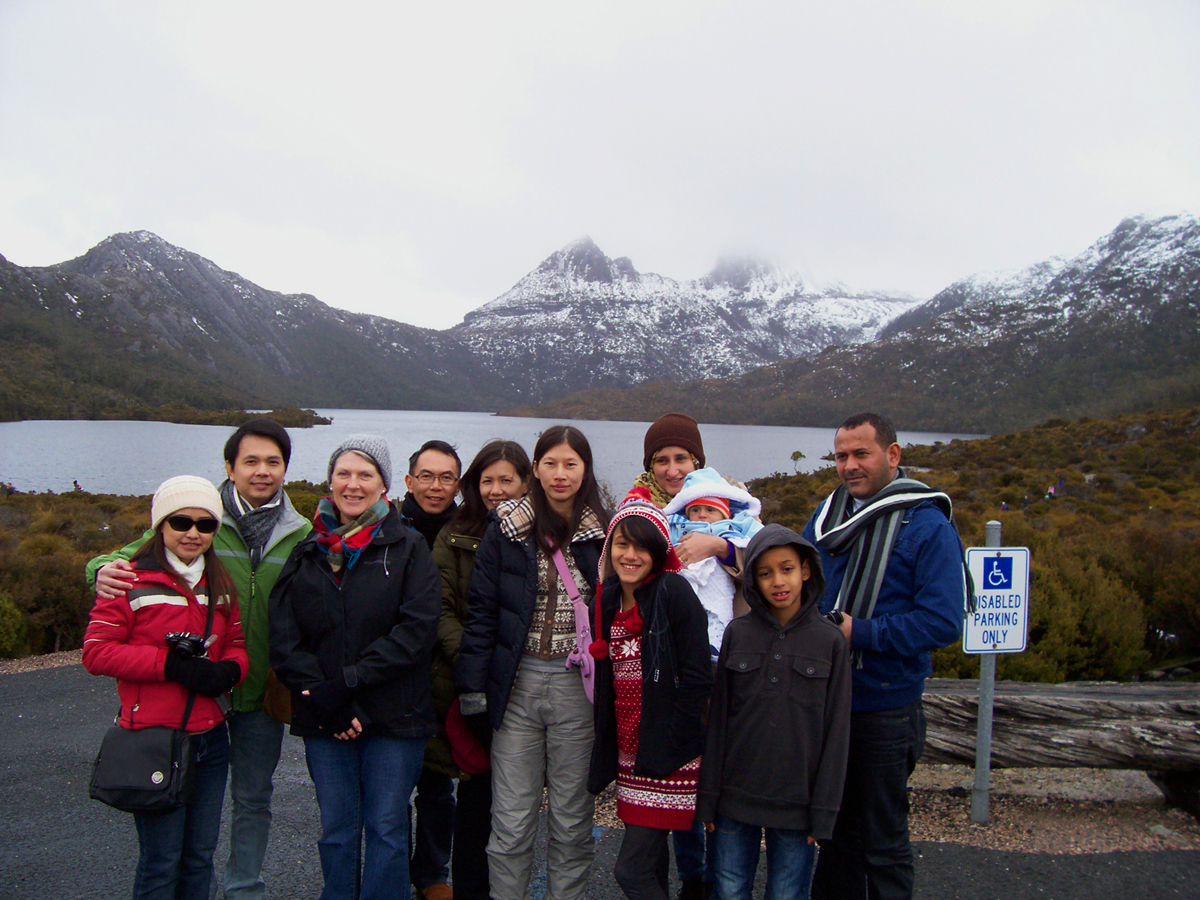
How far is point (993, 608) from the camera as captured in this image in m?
3.44

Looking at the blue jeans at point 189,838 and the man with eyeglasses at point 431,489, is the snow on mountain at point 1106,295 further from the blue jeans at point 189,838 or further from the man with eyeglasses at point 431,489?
the blue jeans at point 189,838

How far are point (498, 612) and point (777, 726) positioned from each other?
109cm

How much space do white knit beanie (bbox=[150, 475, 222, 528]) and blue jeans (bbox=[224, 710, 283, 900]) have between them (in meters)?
0.86

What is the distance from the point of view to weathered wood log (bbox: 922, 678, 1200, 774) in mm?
3432

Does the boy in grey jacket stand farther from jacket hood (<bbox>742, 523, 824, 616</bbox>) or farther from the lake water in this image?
the lake water

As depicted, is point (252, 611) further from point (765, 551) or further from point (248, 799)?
point (765, 551)

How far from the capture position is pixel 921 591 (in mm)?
2404

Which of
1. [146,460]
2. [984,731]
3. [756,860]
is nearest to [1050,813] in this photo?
[984,731]

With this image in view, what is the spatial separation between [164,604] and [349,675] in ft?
2.17

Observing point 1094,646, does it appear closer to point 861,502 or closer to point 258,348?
point 861,502

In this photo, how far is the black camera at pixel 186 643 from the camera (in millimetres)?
2188

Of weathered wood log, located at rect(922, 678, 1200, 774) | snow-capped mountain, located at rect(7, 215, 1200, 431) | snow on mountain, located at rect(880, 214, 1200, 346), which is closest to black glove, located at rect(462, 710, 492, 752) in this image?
weathered wood log, located at rect(922, 678, 1200, 774)

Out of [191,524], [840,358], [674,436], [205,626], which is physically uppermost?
[840,358]

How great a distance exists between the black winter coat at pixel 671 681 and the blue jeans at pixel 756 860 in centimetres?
33
